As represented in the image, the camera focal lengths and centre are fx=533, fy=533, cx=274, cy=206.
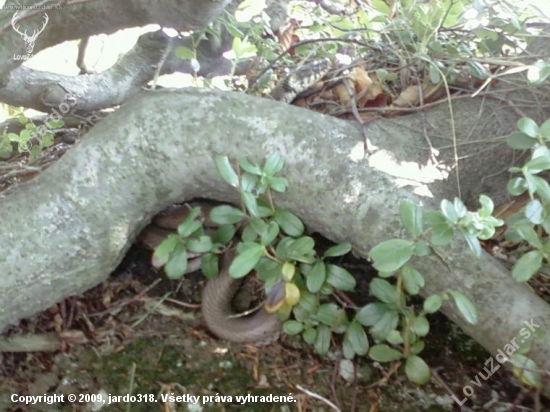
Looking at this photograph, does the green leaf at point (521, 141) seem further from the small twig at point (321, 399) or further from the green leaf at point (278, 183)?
the small twig at point (321, 399)

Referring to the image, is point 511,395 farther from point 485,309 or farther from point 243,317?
point 243,317

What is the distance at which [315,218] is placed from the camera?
4.82ft

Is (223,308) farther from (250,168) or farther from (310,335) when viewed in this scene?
(250,168)

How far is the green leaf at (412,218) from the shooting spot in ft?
3.86

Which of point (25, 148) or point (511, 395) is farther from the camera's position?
point (25, 148)

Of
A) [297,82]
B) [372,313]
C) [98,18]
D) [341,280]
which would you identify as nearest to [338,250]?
[341,280]

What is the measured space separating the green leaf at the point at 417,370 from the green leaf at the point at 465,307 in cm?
18

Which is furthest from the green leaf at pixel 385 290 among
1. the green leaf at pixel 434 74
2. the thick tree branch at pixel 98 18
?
the thick tree branch at pixel 98 18

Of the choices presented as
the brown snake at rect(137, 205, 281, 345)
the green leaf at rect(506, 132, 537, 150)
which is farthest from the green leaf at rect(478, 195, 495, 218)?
the brown snake at rect(137, 205, 281, 345)

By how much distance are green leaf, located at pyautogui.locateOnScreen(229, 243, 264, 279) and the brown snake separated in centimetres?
28

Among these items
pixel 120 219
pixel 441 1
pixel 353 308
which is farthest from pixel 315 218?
pixel 441 1

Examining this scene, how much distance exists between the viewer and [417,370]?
1298 millimetres

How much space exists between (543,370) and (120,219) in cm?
115

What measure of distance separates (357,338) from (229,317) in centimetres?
40
